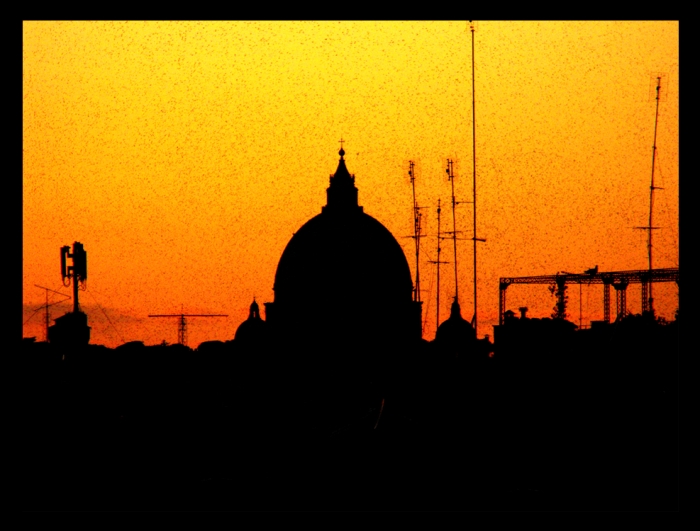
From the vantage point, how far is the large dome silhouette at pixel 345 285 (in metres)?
74.7

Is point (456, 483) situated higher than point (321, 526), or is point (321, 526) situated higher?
point (321, 526)

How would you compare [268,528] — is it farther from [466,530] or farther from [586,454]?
[586,454]

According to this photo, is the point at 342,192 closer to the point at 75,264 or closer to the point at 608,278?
the point at 608,278

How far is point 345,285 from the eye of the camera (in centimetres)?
7581

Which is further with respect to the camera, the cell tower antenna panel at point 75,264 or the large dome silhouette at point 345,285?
the large dome silhouette at point 345,285

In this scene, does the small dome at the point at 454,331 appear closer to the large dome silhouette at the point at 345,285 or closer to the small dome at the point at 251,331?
the large dome silhouette at the point at 345,285

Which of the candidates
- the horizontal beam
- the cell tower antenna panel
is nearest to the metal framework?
the horizontal beam

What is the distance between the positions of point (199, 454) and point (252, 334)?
4893 centimetres

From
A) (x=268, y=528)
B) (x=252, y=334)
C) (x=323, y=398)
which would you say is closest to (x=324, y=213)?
(x=252, y=334)

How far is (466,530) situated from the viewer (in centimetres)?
613

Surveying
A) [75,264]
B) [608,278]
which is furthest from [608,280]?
[75,264]

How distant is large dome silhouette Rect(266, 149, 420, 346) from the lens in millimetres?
74688

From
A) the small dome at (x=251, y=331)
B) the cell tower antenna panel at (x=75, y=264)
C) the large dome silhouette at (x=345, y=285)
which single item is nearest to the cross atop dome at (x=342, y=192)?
the large dome silhouette at (x=345, y=285)
